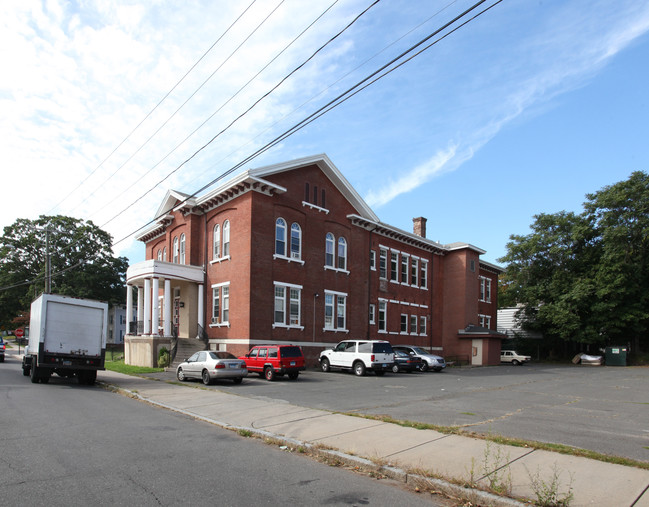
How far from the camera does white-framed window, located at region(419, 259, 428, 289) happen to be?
42188 millimetres

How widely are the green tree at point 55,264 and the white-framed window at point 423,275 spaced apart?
37.0 meters

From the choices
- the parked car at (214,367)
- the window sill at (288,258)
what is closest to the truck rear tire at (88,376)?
the parked car at (214,367)

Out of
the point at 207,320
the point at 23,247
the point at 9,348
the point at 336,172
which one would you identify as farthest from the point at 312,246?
the point at 9,348

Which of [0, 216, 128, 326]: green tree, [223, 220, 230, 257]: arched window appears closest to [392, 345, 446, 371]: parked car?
[223, 220, 230, 257]: arched window

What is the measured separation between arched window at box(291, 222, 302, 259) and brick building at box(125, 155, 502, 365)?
67 millimetres

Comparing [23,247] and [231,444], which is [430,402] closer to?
[231,444]

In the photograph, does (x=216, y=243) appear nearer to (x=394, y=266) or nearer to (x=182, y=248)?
(x=182, y=248)

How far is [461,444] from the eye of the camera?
8273 millimetres

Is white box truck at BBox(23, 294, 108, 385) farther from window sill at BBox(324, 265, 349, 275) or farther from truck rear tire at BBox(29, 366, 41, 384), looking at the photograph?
window sill at BBox(324, 265, 349, 275)

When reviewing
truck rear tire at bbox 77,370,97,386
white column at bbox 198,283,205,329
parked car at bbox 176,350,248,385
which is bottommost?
truck rear tire at bbox 77,370,97,386

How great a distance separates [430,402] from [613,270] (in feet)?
117

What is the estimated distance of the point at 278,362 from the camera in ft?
69.5

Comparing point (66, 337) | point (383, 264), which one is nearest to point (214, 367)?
point (66, 337)

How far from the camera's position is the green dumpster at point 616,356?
42.3 m
